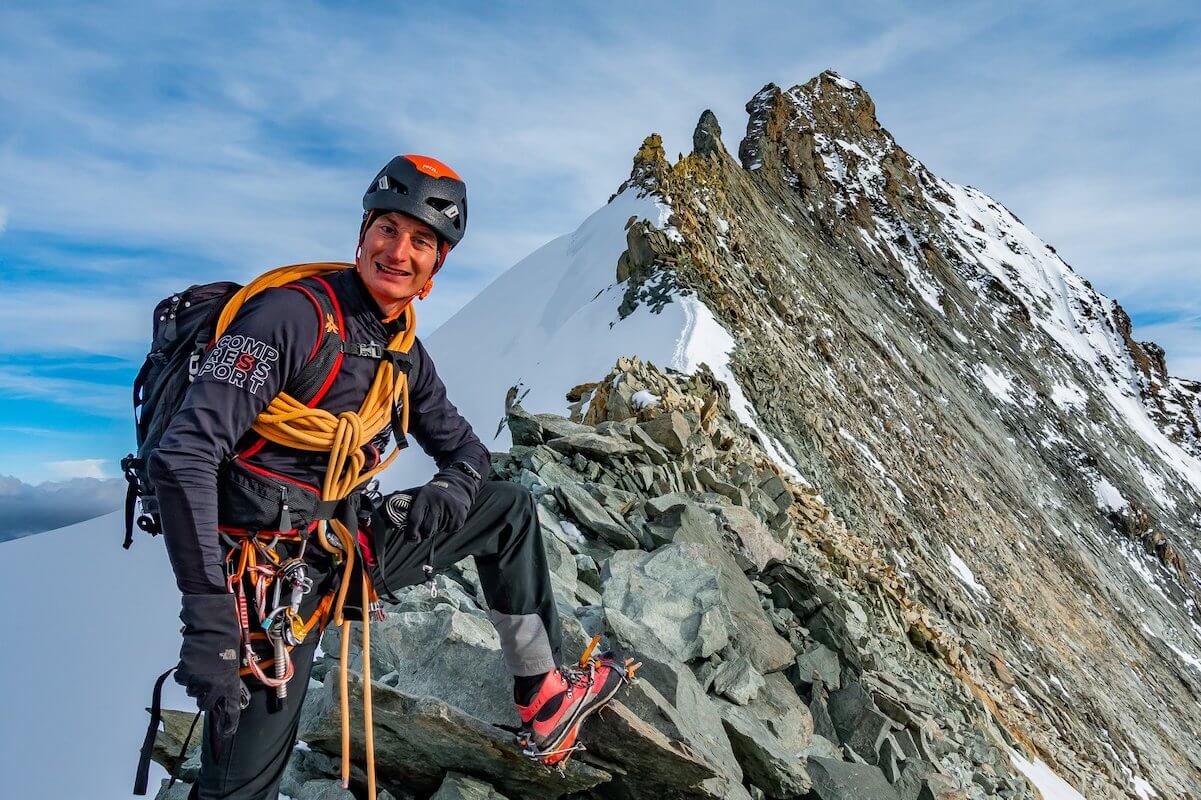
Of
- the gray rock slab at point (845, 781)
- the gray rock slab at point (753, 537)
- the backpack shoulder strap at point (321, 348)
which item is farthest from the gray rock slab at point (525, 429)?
the backpack shoulder strap at point (321, 348)

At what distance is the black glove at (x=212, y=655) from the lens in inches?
112

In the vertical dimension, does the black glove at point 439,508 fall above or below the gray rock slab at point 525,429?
below

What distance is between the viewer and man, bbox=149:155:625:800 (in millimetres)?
2879

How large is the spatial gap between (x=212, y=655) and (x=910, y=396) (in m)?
27.8

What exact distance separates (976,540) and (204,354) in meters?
22.2

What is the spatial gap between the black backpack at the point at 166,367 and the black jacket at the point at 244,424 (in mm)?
162

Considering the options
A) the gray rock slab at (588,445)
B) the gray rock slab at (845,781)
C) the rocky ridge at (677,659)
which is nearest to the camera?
the rocky ridge at (677,659)

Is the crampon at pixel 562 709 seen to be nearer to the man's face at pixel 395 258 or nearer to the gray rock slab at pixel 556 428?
the man's face at pixel 395 258

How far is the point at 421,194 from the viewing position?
3555mm

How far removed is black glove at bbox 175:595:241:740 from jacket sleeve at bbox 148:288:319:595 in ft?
0.22

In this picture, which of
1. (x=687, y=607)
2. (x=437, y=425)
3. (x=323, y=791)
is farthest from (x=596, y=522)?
(x=323, y=791)

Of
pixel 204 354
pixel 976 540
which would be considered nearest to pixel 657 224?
pixel 976 540

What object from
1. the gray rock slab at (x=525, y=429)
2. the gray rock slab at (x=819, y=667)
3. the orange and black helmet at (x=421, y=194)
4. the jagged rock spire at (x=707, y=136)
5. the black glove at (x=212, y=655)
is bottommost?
the black glove at (x=212, y=655)

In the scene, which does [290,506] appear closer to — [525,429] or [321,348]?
[321,348]
